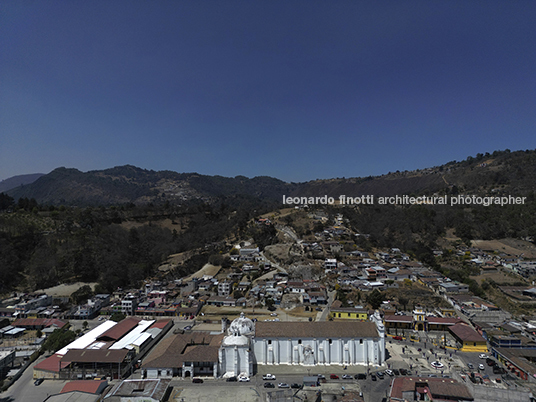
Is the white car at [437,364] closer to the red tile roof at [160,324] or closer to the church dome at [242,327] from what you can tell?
the church dome at [242,327]

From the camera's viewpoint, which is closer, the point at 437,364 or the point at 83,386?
the point at 83,386

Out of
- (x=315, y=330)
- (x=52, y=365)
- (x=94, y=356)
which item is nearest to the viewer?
(x=52, y=365)

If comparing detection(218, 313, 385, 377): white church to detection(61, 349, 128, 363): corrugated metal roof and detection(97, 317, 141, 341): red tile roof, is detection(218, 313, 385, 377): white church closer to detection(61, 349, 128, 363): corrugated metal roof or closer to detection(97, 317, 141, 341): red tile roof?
detection(61, 349, 128, 363): corrugated metal roof

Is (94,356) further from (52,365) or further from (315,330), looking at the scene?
(315,330)

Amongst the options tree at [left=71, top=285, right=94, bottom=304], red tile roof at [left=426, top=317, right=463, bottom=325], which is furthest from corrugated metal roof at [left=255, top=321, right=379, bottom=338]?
tree at [left=71, top=285, right=94, bottom=304]

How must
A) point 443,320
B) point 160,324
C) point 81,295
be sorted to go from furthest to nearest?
point 81,295
point 160,324
point 443,320

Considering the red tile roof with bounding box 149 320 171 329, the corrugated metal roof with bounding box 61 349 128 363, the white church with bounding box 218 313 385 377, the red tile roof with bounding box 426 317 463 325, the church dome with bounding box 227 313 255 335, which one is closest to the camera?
the corrugated metal roof with bounding box 61 349 128 363

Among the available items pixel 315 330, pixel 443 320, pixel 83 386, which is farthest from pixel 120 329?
pixel 443 320

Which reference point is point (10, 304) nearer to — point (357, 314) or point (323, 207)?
point (357, 314)

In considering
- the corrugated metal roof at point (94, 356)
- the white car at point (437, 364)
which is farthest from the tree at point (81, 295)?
the white car at point (437, 364)

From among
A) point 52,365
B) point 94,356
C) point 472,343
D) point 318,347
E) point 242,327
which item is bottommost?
point 472,343

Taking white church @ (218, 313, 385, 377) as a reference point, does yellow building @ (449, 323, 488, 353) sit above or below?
below

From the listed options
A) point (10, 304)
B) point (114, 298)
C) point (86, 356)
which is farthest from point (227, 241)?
point (86, 356)
